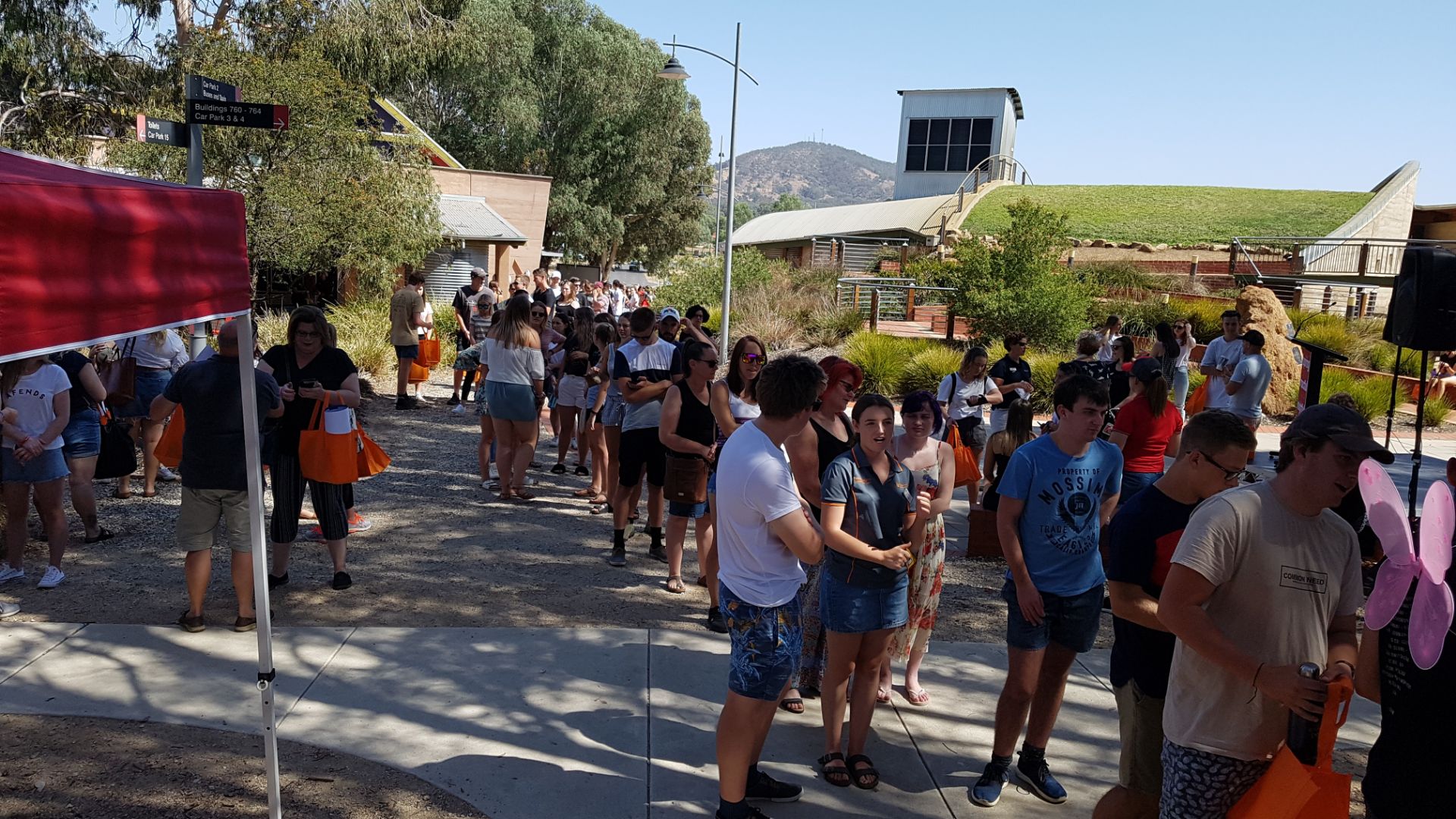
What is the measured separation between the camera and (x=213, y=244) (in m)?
3.31

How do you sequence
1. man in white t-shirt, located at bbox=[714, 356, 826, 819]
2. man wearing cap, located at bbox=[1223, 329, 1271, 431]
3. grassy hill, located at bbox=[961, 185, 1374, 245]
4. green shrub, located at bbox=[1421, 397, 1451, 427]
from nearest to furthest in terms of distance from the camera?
man in white t-shirt, located at bbox=[714, 356, 826, 819], man wearing cap, located at bbox=[1223, 329, 1271, 431], green shrub, located at bbox=[1421, 397, 1451, 427], grassy hill, located at bbox=[961, 185, 1374, 245]

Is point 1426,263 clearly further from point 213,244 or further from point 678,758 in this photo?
point 213,244

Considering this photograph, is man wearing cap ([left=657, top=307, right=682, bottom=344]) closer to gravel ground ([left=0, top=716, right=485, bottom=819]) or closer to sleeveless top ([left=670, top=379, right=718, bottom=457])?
sleeveless top ([left=670, top=379, right=718, bottom=457])

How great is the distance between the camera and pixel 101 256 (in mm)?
2734

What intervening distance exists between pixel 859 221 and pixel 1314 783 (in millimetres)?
44790

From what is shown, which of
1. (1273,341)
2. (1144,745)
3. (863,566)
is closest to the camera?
(1144,745)

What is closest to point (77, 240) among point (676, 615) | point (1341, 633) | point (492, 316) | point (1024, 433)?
point (1341, 633)

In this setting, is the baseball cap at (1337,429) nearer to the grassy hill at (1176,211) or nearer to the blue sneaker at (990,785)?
the blue sneaker at (990,785)

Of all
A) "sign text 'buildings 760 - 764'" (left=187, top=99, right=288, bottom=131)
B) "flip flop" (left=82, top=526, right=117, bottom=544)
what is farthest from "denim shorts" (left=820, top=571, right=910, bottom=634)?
"flip flop" (left=82, top=526, right=117, bottom=544)

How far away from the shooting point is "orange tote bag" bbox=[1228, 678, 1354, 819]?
2535mm

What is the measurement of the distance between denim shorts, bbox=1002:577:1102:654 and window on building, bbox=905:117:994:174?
164 ft

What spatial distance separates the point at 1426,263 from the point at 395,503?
7.73 meters

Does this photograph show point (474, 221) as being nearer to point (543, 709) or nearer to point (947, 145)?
point (543, 709)

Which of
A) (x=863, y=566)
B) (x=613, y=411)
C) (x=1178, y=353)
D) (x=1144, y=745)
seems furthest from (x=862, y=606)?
(x=1178, y=353)
